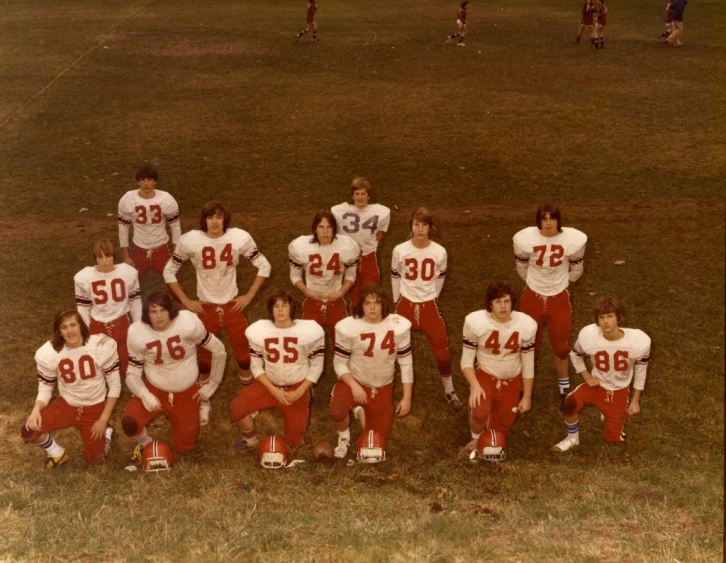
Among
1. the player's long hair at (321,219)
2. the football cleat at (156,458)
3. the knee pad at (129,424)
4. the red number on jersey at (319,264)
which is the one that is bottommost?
the football cleat at (156,458)

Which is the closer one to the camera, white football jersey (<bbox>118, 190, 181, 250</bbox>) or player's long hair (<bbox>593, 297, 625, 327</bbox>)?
player's long hair (<bbox>593, 297, 625, 327</bbox>)

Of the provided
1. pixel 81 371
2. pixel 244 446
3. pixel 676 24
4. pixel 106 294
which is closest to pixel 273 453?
pixel 244 446

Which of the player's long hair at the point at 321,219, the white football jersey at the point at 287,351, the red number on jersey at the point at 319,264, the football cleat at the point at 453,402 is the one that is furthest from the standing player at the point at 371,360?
the player's long hair at the point at 321,219

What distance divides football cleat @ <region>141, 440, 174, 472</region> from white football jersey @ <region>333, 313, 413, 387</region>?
6.50ft

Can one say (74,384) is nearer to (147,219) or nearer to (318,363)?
(318,363)

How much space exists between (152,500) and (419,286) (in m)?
3.90

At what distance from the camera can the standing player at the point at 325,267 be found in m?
9.46

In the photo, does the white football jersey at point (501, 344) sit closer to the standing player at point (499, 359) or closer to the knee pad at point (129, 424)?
the standing player at point (499, 359)

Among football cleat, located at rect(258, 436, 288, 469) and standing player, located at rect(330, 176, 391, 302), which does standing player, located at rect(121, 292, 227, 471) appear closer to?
football cleat, located at rect(258, 436, 288, 469)

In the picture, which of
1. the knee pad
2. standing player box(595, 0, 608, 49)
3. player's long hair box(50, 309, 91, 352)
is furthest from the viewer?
standing player box(595, 0, 608, 49)

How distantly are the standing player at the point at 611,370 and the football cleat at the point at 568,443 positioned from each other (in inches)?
0.4

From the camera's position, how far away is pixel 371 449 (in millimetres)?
8070

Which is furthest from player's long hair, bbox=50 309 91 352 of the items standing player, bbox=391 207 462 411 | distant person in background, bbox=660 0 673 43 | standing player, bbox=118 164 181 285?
distant person in background, bbox=660 0 673 43

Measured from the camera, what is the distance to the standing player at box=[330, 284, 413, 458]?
8094mm
